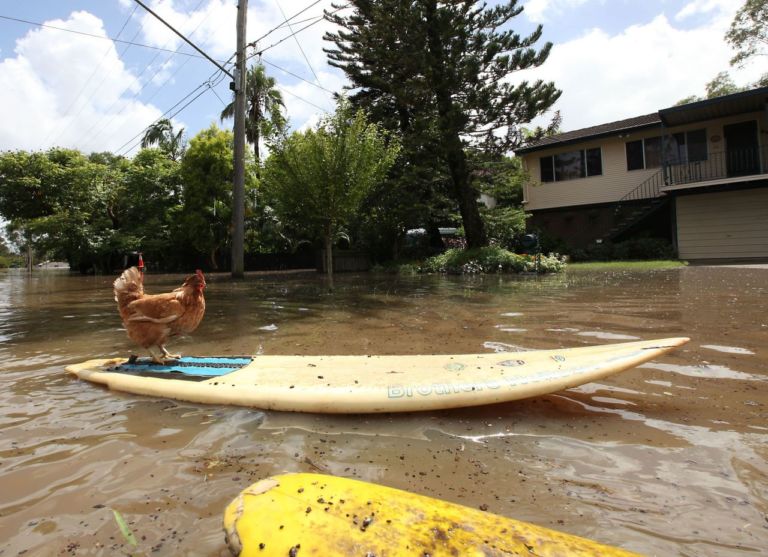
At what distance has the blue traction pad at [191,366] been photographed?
3.70m

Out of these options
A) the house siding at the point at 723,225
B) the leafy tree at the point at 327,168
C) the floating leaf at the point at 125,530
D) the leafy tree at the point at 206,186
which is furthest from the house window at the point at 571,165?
the floating leaf at the point at 125,530

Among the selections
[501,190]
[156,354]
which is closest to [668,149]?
[501,190]

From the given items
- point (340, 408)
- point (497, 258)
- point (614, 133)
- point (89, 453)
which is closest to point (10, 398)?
point (89, 453)

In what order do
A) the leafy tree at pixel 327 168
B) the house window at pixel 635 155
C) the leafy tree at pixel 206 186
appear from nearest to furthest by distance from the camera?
the leafy tree at pixel 327 168, the house window at pixel 635 155, the leafy tree at pixel 206 186

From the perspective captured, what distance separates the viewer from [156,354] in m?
4.04

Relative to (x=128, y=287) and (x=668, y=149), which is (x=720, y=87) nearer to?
(x=668, y=149)

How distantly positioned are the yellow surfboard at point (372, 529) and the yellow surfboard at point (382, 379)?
111cm

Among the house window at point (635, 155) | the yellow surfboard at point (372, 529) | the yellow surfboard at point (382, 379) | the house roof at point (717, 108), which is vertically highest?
the house roof at point (717, 108)

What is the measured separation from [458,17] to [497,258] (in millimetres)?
8103

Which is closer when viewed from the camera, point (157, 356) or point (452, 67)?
point (157, 356)

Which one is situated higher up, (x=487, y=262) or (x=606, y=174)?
(x=606, y=174)

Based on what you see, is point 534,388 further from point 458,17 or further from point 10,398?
point 458,17

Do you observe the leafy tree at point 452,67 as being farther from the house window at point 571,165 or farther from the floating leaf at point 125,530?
the floating leaf at point 125,530

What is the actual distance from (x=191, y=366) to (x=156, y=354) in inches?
16.0
